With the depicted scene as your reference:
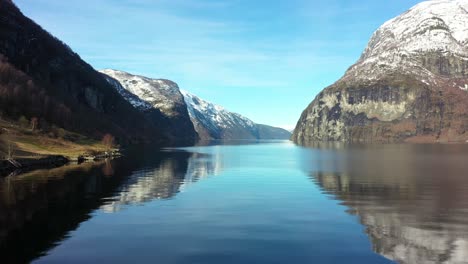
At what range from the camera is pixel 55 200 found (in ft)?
188

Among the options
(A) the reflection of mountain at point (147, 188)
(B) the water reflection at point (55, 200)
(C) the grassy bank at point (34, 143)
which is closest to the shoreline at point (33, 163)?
(C) the grassy bank at point (34, 143)

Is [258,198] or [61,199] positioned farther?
[258,198]

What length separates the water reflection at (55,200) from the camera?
1406 inches

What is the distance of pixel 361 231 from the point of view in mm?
41906

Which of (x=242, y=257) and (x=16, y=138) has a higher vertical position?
(x=16, y=138)

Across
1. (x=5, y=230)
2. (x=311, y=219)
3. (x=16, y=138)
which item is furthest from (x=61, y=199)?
(x=16, y=138)

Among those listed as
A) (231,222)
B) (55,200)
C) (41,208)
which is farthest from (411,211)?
(55,200)

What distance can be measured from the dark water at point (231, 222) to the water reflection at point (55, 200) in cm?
14

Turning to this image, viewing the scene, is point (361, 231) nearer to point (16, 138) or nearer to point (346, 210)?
point (346, 210)

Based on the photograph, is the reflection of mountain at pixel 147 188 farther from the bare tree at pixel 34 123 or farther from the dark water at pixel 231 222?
the bare tree at pixel 34 123

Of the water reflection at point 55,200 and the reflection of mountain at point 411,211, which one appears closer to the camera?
the reflection of mountain at point 411,211

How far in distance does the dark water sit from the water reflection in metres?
0.14

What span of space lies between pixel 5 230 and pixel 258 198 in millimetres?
34805

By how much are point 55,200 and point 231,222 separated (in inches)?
1007
